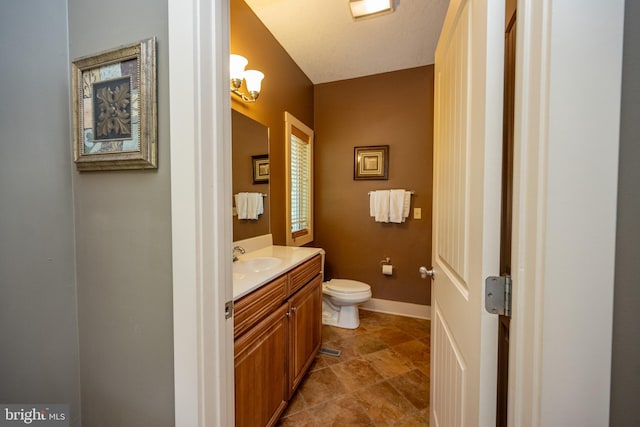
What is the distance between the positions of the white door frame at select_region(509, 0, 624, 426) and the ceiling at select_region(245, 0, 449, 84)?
5.89ft

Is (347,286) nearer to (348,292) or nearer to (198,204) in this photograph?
(348,292)

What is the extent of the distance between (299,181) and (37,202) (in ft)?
6.74

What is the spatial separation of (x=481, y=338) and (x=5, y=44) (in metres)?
1.93

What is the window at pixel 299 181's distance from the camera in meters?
2.51

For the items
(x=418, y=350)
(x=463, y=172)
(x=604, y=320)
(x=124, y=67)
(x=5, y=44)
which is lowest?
(x=418, y=350)

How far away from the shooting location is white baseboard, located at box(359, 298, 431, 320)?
2.80 meters

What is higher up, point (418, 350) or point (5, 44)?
point (5, 44)

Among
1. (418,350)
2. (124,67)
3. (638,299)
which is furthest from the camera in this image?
(418,350)

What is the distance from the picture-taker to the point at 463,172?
2.64 ft

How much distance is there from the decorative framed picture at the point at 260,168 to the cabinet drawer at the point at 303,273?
0.79 m

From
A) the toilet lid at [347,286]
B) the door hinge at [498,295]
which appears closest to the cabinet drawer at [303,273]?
the toilet lid at [347,286]

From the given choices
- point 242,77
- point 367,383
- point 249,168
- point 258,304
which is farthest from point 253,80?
point 367,383

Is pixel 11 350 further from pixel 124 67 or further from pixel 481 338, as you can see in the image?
pixel 481 338

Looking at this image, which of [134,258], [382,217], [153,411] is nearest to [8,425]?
[153,411]
